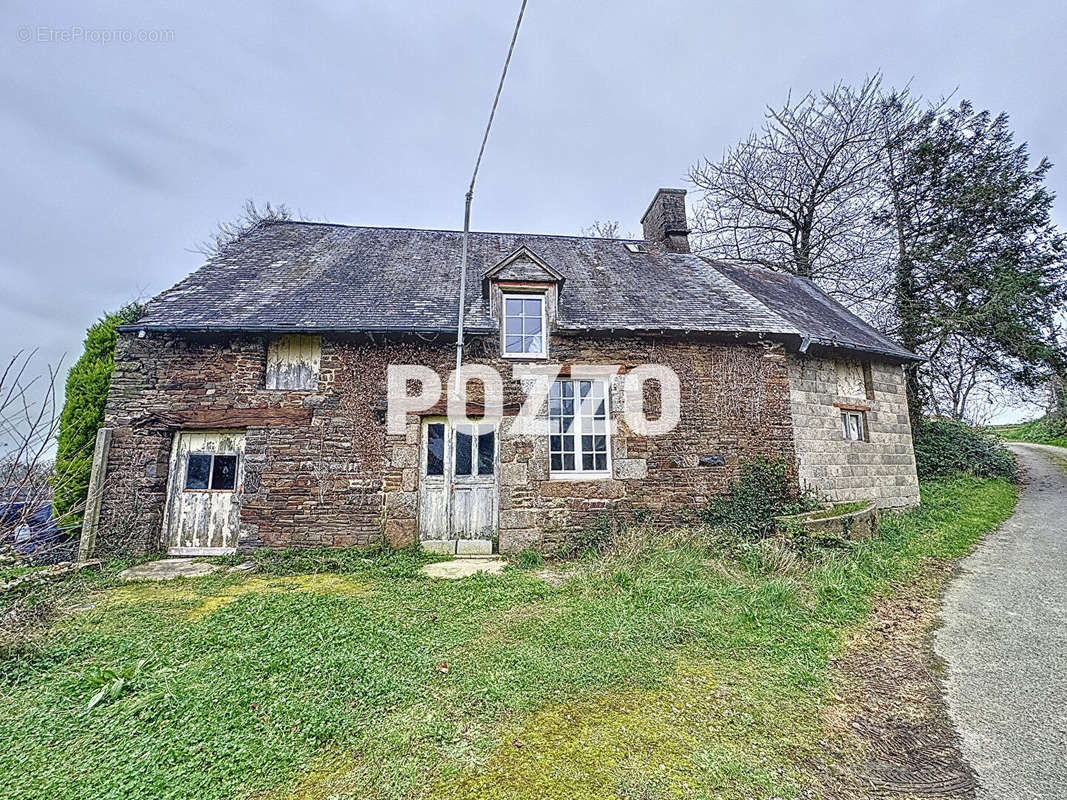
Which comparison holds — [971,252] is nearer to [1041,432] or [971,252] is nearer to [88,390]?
[1041,432]

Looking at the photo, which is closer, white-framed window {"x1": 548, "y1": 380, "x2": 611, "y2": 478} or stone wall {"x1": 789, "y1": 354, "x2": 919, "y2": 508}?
white-framed window {"x1": 548, "y1": 380, "x2": 611, "y2": 478}

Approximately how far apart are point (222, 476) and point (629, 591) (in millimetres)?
7234

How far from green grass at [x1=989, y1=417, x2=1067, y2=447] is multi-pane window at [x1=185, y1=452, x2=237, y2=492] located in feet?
101

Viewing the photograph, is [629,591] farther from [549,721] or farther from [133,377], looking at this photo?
[133,377]

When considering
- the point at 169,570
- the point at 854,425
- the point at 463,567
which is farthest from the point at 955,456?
the point at 169,570

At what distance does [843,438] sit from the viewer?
10430 mm

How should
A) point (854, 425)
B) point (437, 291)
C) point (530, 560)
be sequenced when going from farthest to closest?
point (854, 425), point (437, 291), point (530, 560)

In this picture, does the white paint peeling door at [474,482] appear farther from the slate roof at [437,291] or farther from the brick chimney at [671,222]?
the brick chimney at [671,222]

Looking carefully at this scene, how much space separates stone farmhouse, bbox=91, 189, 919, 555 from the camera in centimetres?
828

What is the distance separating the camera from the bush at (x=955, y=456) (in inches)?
579

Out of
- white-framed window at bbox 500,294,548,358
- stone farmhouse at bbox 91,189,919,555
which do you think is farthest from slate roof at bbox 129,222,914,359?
white-framed window at bbox 500,294,548,358

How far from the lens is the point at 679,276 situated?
38.3ft

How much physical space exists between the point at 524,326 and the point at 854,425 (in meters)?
7.99

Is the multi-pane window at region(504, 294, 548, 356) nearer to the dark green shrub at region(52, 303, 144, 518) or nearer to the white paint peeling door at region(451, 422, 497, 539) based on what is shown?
the white paint peeling door at region(451, 422, 497, 539)
